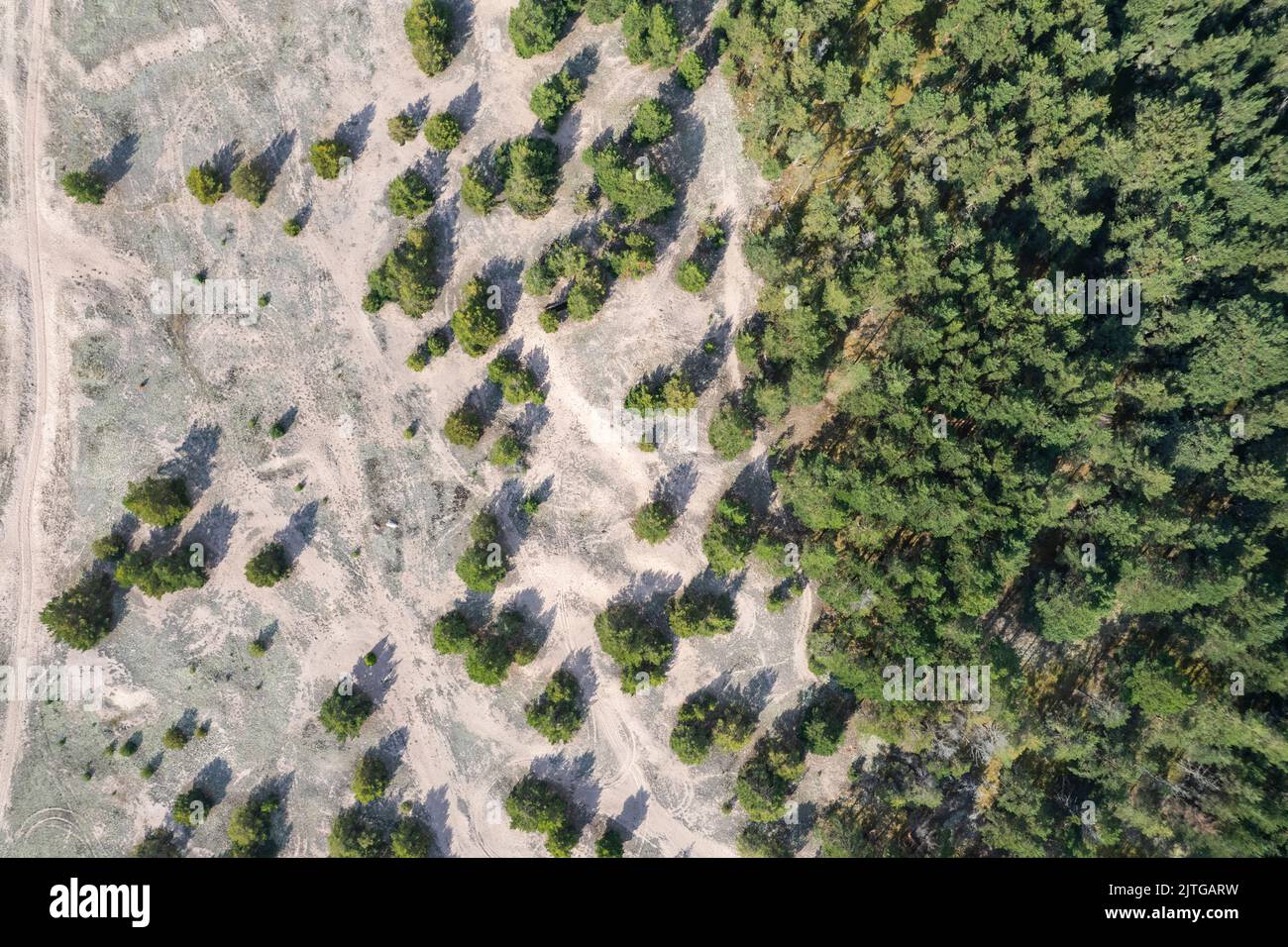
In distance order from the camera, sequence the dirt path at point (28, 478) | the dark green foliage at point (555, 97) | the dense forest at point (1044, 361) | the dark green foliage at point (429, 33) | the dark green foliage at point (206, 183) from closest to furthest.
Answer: the dense forest at point (1044, 361)
the dark green foliage at point (429, 33)
the dark green foliage at point (555, 97)
the dark green foliage at point (206, 183)
the dirt path at point (28, 478)

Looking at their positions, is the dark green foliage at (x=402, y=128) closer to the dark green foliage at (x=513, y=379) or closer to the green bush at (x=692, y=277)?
the dark green foliage at (x=513, y=379)

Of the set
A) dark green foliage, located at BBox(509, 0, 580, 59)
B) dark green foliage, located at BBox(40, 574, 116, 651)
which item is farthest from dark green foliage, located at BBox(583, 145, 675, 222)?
dark green foliage, located at BBox(40, 574, 116, 651)

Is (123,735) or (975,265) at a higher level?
(975,265)

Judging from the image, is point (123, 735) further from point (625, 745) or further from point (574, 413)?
point (574, 413)

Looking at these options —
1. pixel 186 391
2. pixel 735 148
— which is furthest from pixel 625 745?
pixel 735 148

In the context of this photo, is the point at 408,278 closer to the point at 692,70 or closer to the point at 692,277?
the point at 692,277

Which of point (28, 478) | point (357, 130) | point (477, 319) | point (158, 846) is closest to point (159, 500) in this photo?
point (28, 478)

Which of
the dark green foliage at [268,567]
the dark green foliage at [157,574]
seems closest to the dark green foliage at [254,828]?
the dark green foliage at [268,567]
